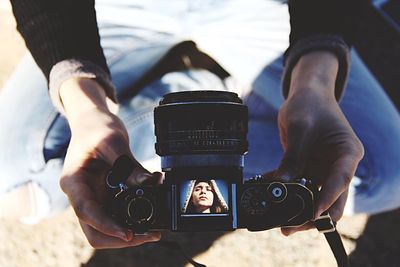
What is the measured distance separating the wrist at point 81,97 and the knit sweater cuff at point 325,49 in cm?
28

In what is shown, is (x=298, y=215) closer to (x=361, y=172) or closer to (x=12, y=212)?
(x=361, y=172)

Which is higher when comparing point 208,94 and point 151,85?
point 208,94

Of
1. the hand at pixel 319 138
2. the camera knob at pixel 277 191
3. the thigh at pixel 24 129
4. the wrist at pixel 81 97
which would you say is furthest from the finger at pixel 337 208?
the thigh at pixel 24 129

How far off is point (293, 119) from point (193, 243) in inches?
16.3

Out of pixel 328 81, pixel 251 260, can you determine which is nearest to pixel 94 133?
pixel 328 81

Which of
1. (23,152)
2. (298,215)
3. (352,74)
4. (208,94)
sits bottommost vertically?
(23,152)

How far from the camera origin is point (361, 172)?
42.5 inches

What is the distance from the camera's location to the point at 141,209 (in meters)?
0.70

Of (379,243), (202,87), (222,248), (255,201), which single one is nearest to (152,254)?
(222,248)

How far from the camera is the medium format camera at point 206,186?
0.68 metres

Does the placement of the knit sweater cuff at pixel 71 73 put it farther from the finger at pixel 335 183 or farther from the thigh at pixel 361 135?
the finger at pixel 335 183

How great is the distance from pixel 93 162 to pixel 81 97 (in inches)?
5.3

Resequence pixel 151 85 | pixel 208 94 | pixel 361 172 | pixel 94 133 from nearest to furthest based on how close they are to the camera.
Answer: pixel 208 94 → pixel 94 133 → pixel 361 172 → pixel 151 85

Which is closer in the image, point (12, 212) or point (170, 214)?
point (170, 214)
